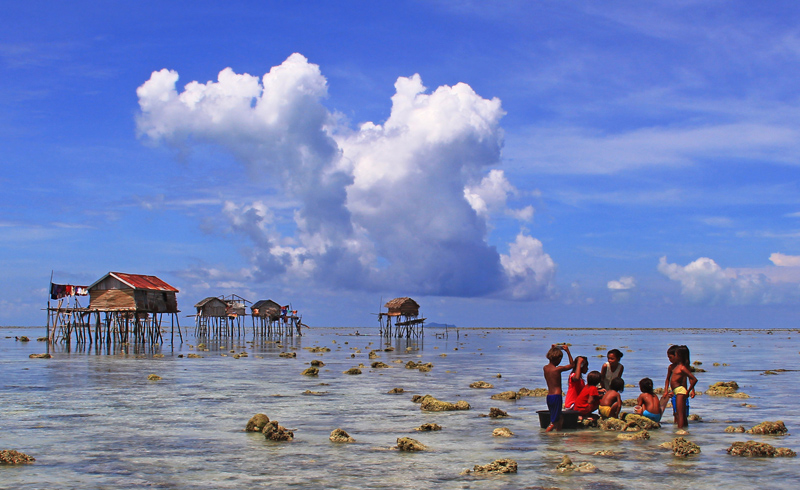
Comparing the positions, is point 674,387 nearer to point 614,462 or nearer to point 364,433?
point 614,462

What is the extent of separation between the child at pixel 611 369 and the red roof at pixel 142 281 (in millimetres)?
48221

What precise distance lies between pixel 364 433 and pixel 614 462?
5442 millimetres

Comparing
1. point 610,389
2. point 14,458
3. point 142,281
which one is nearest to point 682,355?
point 610,389

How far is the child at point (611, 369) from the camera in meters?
15.1

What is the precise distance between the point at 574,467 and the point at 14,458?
30.3 feet

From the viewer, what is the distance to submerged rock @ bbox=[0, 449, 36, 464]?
11242mm

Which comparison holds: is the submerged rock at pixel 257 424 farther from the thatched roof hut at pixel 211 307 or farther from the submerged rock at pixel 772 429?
the thatched roof hut at pixel 211 307

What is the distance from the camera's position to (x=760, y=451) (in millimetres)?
11656

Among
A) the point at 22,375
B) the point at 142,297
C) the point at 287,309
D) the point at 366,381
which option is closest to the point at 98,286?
the point at 142,297

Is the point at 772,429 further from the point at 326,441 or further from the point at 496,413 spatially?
the point at 326,441

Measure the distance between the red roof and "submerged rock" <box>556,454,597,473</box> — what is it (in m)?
51.3

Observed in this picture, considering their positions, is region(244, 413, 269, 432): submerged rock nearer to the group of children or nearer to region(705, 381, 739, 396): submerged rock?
the group of children

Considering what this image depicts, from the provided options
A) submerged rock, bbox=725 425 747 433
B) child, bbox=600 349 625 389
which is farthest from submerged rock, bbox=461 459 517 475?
submerged rock, bbox=725 425 747 433

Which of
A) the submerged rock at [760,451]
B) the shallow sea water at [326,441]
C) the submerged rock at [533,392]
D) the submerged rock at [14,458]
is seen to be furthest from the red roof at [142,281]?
the submerged rock at [760,451]
